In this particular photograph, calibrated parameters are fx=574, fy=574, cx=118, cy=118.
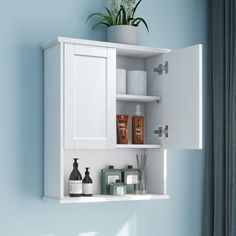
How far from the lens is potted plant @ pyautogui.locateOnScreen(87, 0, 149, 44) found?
9.29 feet

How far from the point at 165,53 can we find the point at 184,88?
0.24 metres

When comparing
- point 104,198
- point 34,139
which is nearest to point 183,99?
point 104,198

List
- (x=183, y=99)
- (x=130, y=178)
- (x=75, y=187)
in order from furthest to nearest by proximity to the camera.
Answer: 1. (x=130, y=178)
2. (x=183, y=99)
3. (x=75, y=187)

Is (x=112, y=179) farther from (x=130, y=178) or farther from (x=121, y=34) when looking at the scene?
(x=121, y=34)

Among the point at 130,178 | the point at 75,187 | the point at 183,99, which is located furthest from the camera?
the point at 130,178

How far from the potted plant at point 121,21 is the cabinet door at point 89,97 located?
0.13m

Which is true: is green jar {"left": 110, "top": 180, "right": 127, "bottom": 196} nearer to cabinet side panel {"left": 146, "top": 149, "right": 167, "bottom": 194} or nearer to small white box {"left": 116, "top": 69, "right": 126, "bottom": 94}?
cabinet side panel {"left": 146, "top": 149, "right": 167, "bottom": 194}

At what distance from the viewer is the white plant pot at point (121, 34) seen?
111 inches

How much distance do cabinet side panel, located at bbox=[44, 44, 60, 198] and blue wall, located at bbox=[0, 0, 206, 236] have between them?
40 mm

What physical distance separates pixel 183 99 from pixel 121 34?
0.44 metres

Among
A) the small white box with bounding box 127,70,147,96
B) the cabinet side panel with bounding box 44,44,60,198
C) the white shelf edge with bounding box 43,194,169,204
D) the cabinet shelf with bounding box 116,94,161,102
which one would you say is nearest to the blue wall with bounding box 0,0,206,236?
the cabinet side panel with bounding box 44,44,60,198

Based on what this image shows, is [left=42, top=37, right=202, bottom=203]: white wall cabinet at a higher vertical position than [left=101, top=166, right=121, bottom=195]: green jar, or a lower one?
higher

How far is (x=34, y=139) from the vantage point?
2717 mm

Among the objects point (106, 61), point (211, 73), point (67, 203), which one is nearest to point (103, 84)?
point (106, 61)
